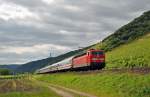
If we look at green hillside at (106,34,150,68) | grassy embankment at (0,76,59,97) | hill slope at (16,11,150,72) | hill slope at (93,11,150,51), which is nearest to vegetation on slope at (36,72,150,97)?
grassy embankment at (0,76,59,97)

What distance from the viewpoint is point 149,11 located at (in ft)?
650

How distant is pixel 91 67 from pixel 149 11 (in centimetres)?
12351

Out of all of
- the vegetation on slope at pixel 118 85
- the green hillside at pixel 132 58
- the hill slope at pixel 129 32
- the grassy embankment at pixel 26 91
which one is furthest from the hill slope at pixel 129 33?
the vegetation on slope at pixel 118 85

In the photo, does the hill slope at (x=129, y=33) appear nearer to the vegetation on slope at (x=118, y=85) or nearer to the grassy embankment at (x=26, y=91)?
the grassy embankment at (x=26, y=91)

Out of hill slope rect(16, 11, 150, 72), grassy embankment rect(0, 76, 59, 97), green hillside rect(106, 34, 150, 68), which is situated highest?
hill slope rect(16, 11, 150, 72)

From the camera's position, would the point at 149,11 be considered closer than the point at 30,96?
No

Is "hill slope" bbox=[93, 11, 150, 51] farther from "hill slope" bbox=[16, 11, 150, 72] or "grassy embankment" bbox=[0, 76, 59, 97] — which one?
"grassy embankment" bbox=[0, 76, 59, 97]

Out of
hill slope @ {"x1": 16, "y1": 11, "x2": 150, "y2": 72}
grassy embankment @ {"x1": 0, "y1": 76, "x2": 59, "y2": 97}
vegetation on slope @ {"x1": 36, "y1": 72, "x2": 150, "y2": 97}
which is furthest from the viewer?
hill slope @ {"x1": 16, "y1": 11, "x2": 150, "y2": 72}

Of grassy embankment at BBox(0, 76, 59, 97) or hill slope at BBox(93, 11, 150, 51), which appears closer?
grassy embankment at BBox(0, 76, 59, 97)

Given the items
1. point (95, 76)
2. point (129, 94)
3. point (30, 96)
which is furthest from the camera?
point (95, 76)

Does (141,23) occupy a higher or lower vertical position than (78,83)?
higher

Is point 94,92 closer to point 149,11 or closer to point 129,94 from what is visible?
point 129,94

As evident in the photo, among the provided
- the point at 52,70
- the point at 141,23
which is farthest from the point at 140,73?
the point at 141,23

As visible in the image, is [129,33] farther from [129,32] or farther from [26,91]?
[26,91]
